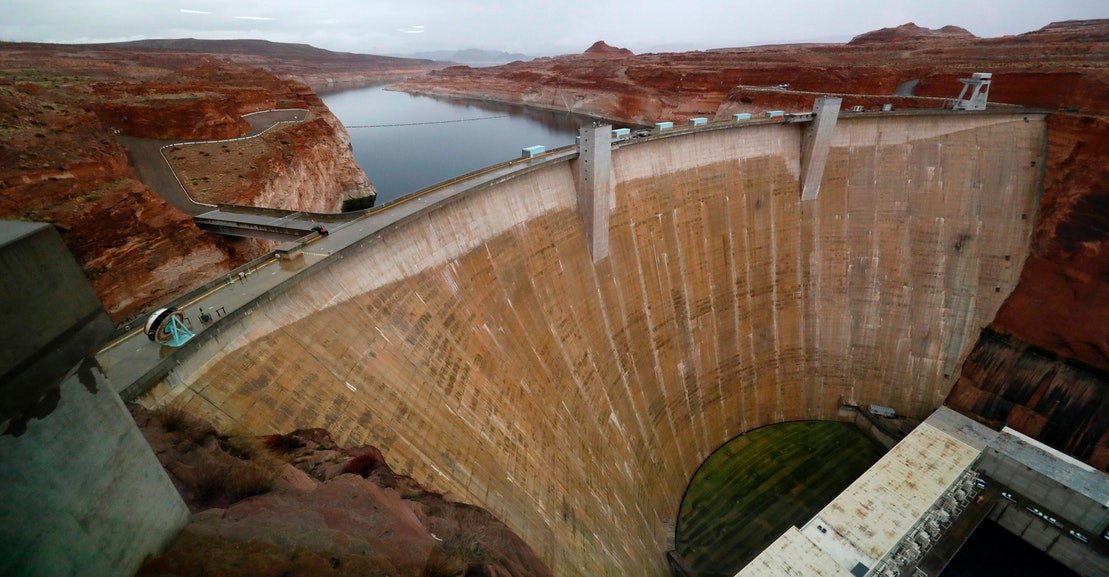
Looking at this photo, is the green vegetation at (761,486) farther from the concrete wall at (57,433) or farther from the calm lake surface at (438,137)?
the calm lake surface at (438,137)

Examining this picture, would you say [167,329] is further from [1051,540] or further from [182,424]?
[1051,540]

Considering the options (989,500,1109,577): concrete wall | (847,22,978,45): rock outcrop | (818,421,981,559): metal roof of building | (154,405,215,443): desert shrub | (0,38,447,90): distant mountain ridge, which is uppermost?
(0,38,447,90): distant mountain ridge

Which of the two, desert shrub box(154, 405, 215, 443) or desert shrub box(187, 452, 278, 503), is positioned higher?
desert shrub box(187, 452, 278, 503)

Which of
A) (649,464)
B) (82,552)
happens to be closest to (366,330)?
(82,552)

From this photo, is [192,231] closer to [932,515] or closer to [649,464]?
[649,464]

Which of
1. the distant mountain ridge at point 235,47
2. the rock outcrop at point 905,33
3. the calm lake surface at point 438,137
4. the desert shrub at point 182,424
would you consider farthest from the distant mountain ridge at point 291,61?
the desert shrub at point 182,424

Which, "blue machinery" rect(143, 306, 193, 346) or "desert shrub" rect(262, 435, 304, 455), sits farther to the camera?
"blue machinery" rect(143, 306, 193, 346)

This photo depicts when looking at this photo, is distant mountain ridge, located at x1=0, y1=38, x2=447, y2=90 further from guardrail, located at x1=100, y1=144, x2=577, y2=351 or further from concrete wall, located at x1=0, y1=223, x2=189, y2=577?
concrete wall, located at x1=0, y1=223, x2=189, y2=577

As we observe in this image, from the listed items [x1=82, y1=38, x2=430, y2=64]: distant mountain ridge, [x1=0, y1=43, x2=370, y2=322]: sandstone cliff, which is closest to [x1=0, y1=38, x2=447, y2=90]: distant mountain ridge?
[x1=82, y1=38, x2=430, y2=64]: distant mountain ridge
